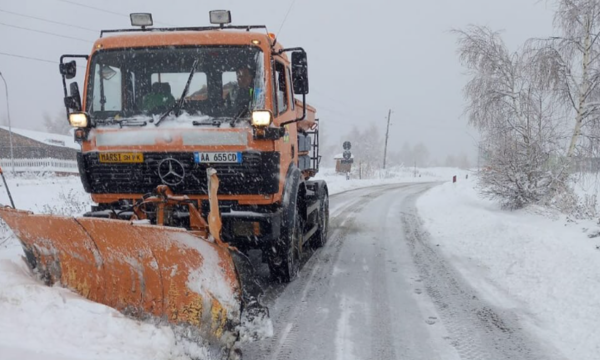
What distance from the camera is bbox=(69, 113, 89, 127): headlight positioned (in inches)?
164

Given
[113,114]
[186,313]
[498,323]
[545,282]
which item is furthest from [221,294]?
[545,282]

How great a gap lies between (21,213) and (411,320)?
11.8ft

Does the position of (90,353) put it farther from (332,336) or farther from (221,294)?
(332,336)

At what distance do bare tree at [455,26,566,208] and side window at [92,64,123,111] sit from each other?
9725 mm

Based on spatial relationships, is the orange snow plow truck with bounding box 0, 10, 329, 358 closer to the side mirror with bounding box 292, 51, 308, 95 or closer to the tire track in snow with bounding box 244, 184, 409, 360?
the side mirror with bounding box 292, 51, 308, 95

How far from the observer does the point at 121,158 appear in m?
4.12

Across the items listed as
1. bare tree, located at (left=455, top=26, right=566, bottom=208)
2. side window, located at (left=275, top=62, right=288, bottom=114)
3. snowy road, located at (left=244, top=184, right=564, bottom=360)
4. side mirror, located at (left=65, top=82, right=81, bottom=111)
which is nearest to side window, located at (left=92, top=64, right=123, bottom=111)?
side mirror, located at (left=65, top=82, right=81, bottom=111)

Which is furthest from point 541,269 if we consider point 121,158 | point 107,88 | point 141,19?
→ point 141,19

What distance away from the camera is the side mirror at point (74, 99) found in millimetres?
4520

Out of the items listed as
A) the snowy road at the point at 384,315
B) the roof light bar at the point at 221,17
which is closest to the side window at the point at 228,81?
the roof light bar at the point at 221,17

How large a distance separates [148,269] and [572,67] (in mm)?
12636

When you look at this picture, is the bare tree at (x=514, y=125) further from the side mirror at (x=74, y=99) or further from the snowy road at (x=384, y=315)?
the side mirror at (x=74, y=99)

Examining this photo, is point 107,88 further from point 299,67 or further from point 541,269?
point 541,269

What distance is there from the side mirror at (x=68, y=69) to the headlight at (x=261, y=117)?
2340 millimetres
